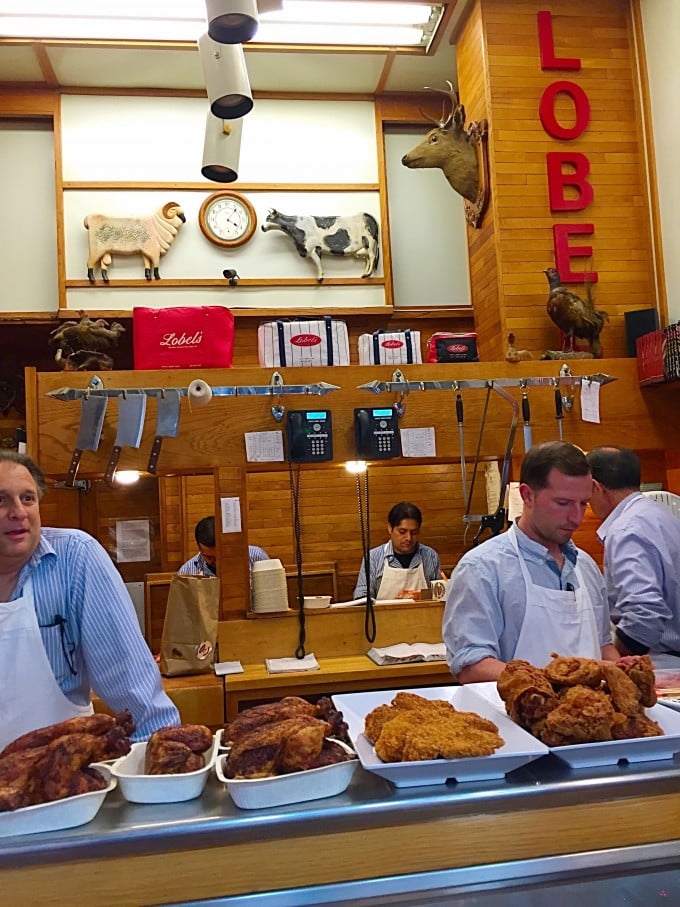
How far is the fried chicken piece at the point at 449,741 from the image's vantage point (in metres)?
1.29

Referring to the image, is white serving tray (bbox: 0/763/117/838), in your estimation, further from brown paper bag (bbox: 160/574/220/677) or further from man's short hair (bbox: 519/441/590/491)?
brown paper bag (bbox: 160/574/220/677)

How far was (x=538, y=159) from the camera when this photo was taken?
5301mm

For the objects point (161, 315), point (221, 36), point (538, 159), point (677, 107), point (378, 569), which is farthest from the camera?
point (378, 569)

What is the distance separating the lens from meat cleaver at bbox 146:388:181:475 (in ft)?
13.0

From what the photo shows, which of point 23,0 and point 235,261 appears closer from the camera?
point 23,0

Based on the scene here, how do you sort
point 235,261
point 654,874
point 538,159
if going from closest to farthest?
point 654,874 → point 538,159 → point 235,261

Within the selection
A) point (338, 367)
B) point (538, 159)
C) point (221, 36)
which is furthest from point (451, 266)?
point (221, 36)

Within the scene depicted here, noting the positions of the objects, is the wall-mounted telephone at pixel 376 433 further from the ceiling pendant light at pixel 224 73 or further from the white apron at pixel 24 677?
the white apron at pixel 24 677

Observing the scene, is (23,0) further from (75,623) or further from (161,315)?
(75,623)

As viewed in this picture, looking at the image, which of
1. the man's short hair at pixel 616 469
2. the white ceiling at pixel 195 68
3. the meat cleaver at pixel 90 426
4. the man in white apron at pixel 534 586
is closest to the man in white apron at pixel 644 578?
the man's short hair at pixel 616 469

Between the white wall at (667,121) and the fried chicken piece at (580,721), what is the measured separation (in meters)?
4.18

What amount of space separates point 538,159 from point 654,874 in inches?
189

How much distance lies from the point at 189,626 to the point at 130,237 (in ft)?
11.9

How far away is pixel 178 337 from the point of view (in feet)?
14.2
